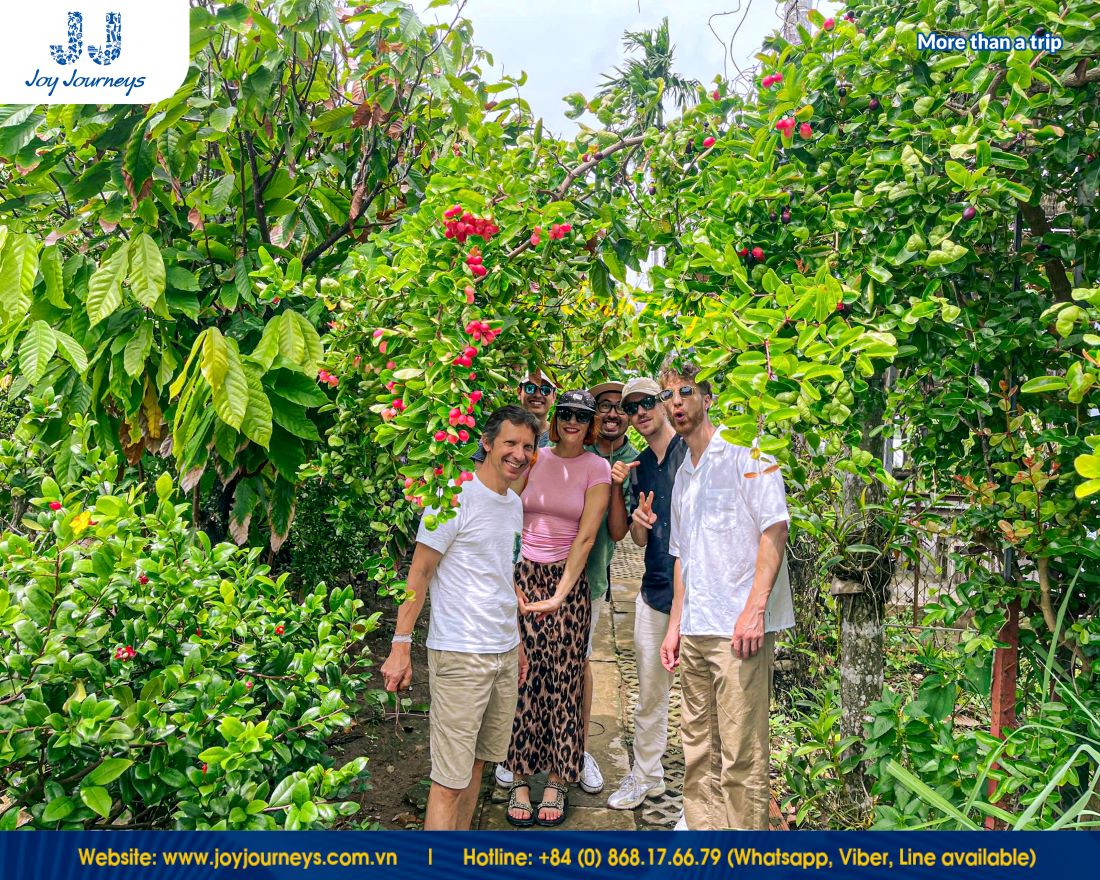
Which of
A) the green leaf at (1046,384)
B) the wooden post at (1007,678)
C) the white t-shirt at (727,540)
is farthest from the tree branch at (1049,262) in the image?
the white t-shirt at (727,540)

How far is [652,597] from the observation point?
334 centimetres

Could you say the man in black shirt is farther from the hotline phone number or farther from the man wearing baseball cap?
the hotline phone number

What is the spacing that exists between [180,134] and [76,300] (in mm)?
674

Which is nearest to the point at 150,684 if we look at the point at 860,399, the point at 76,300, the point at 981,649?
the point at 76,300

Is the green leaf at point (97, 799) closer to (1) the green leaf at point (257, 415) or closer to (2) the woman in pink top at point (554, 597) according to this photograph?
(1) the green leaf at point (257, 415)

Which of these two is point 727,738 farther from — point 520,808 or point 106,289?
point 106,289

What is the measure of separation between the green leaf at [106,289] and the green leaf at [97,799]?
1.45 meters

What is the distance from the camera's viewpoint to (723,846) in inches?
91.0

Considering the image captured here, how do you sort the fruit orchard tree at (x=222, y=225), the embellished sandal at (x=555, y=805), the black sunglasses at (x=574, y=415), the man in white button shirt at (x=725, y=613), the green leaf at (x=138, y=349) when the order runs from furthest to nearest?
the black sunglasses at (x=574, y=415) → the embellished sandal at (x=555, y=805) → the man in white button shirt at (x=725, y=613) → the green leaf at (x=138, y=349) → the fruit orchard tree at (x=222, y=225)

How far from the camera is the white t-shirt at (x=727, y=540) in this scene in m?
2.59

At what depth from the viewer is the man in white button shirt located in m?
2.55

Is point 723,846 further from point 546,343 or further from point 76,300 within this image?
point 76,300

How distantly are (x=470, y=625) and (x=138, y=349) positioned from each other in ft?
4.76

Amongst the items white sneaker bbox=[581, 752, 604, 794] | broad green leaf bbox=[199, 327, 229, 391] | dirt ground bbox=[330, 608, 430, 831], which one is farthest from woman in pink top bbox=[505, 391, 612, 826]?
broad green leaf bbox=[199, 327, 229, 391]
